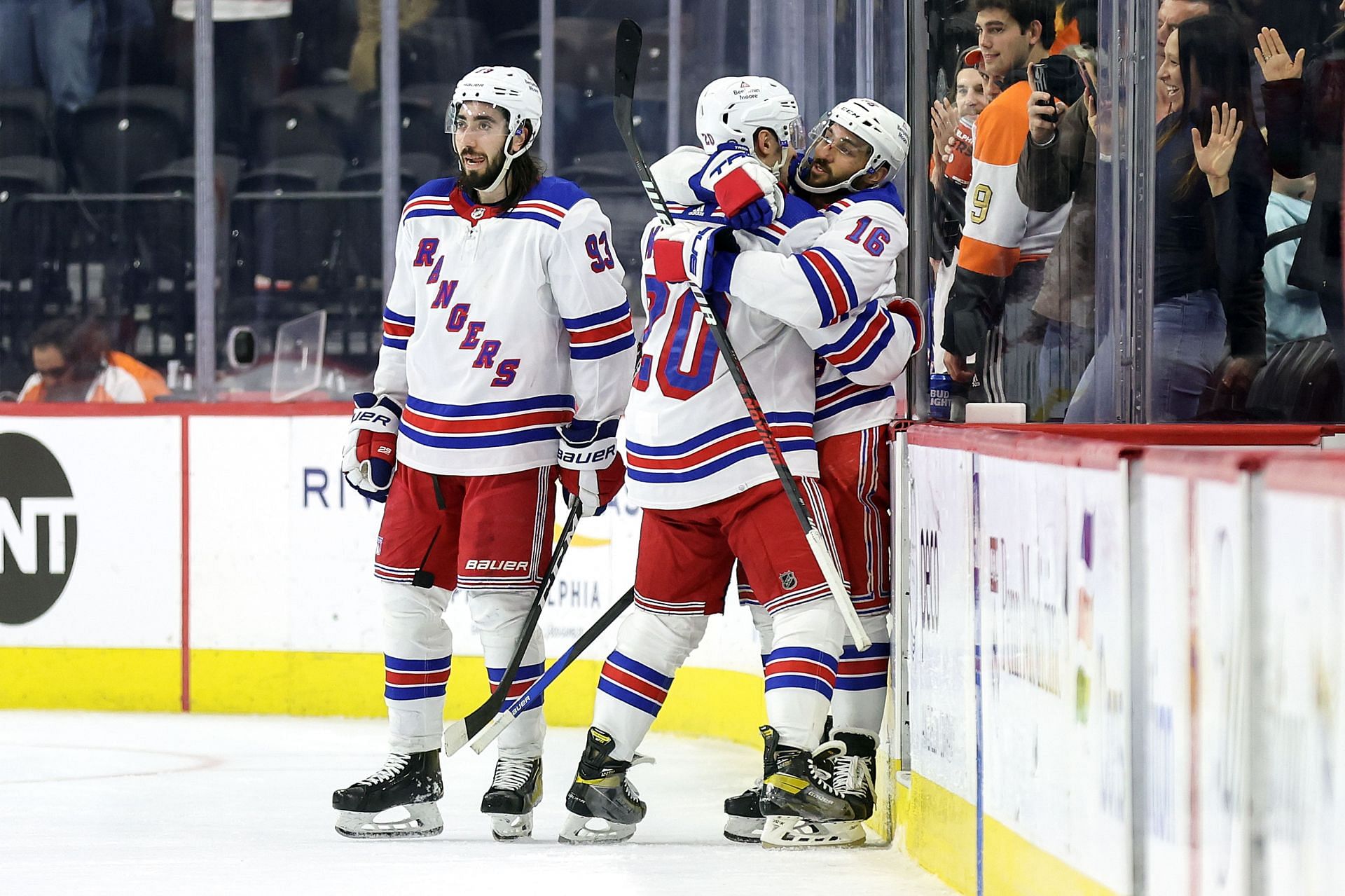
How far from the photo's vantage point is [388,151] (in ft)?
20.5

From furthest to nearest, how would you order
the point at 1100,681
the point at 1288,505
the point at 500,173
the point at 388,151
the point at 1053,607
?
1. the point at 388,151
2. the point at 500,173
3. the point at 1053,607
4. the point at 1100,681
5. the point at 1288,505

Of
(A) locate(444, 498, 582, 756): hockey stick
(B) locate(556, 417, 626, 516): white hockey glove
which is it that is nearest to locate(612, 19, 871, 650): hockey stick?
(B) locate(556, 417, 626, 516): white hockey glove

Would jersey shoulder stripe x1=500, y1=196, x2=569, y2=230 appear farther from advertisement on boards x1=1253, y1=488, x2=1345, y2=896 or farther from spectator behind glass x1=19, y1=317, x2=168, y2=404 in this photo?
spectator behind glass x1=19, y1=317, x2=168, y2=404

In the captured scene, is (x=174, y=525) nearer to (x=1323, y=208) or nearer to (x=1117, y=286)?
(x=1117, y=286)

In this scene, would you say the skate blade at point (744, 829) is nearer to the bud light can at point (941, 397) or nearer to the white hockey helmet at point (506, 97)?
the bud light can at point (941, 397)

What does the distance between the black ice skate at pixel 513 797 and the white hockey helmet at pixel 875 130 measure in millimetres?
1227

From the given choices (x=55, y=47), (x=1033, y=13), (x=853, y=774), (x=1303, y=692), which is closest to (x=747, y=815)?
(x=853, y=774)

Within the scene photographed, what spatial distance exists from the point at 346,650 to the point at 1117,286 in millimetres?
2793

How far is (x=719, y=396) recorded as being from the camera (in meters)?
3.05

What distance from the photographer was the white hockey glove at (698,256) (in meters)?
2.98

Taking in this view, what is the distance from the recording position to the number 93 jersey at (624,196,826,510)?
9.95 ft

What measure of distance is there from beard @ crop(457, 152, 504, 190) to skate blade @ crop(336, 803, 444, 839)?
1158 millimetres

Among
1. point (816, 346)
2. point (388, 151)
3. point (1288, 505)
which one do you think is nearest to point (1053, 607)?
point (1288, 505)

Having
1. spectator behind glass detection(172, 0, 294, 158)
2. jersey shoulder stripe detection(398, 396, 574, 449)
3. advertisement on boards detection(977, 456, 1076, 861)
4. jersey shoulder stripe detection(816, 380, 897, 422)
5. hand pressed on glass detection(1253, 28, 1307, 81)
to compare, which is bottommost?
advertisement on boards detection(977, 456, 1076, 861)
